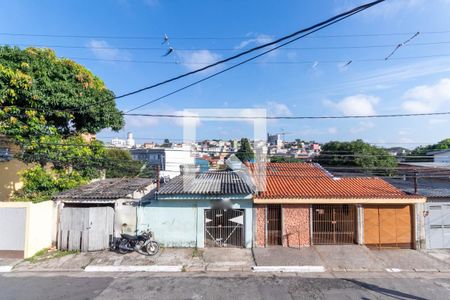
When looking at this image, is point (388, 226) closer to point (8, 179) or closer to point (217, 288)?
point (217, 288)

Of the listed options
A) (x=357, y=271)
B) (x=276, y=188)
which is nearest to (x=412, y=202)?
(x=357, y=271)

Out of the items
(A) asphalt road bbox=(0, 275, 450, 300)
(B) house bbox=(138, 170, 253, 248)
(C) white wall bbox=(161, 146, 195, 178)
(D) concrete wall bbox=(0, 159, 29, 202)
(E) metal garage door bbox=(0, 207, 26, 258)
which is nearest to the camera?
(A) asphalt road bbox=(0, 275, 450, 300)

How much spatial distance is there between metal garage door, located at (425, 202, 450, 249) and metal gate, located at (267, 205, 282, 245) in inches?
260

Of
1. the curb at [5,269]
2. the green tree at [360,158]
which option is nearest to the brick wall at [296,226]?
the curb at [5,269]

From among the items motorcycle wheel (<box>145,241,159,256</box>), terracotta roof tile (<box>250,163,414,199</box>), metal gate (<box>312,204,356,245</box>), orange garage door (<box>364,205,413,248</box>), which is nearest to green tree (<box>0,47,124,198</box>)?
motorcycle wheel (<box>145,241,159,256</box>)

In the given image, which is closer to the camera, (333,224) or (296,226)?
(296,226)

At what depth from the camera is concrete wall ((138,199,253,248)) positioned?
10898 millimetres

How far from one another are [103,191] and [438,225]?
15338 mm

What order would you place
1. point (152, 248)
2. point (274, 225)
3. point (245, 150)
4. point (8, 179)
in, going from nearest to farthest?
point (152, 248) < point (274, 225) < point (8, 179) < point (245, 150)

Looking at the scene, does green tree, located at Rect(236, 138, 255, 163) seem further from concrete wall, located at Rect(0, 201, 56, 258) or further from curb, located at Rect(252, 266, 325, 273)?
concrete wall, located at Rect(0, 201, 56, 258)

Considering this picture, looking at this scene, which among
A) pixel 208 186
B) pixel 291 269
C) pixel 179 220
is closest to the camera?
pixel 291 269

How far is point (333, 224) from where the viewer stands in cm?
1130

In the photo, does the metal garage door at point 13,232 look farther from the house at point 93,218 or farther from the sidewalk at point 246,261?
the house at point 93,218

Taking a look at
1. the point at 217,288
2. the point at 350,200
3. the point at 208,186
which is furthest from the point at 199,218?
the point at 350,200
